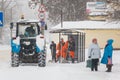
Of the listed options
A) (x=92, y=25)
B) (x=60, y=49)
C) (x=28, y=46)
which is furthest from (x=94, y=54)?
(x=92, y=25)

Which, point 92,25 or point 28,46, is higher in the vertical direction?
point 28,46

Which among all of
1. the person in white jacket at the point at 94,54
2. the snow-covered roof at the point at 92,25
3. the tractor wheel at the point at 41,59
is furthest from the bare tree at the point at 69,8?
the person in white jacket at the point at 94,54

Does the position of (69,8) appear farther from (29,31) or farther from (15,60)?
(15,60)

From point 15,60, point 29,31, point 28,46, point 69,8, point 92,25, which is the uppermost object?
point 69,8

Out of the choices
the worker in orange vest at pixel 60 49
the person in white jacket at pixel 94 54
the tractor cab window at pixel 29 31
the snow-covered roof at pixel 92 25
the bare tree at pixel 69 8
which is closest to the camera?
the person in white jacket at pixel 94 54

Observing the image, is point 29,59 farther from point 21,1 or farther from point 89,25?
point 21,1

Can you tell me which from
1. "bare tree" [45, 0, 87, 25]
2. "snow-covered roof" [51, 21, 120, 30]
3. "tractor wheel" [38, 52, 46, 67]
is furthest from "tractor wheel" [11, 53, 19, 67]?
"bare tree" [45, 0, 87, 25]

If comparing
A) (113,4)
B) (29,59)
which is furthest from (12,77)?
(113,4)

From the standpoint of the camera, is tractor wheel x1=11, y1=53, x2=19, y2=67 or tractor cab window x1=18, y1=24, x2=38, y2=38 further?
tractor cab window x1=18, y1=24, x2=38, y2=38

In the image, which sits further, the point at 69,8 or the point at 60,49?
the point at 69,8

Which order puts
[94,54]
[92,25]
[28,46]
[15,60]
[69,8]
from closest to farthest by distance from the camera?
[94,54], [15,60], [28,46], [92,25], [69,8]

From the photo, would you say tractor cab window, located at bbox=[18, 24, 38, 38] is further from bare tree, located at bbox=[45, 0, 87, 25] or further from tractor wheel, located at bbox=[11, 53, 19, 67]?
bare tree, located at bbox=[45, 0, 87, 25]

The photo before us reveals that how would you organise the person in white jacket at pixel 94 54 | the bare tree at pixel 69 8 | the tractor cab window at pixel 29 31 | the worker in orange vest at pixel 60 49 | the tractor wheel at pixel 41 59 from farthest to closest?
the bare tree at pixel 69 8, the worker in orange vest at pixel 60 49, the tractor cab window at pixel 29 31, the tractor wheel at pixel 41 59, the person in white jacket at pixel 94 54

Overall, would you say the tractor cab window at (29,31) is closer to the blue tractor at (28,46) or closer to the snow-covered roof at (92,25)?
the blue tractor at (28,46)
